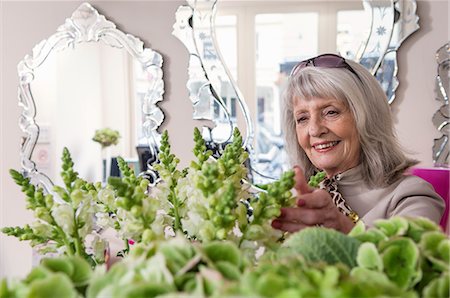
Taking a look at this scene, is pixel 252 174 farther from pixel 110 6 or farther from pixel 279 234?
pixel 279 234

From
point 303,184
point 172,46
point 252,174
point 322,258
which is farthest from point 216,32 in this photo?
point 322,258

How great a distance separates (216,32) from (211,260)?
1.86 m

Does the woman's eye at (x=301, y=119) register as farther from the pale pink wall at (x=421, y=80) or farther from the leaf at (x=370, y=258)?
the pale pink wall at (x=421, y=80)

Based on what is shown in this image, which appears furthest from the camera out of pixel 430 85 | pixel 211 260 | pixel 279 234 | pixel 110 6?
pixel 110 6

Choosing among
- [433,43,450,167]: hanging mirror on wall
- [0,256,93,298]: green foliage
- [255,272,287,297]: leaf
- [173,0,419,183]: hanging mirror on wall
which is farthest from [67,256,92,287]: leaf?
[433,43,450,167]: hanging mirror on wall

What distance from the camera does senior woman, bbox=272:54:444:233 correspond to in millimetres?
1062

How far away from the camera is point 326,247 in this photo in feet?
1.13

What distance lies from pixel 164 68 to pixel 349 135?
1188 mm

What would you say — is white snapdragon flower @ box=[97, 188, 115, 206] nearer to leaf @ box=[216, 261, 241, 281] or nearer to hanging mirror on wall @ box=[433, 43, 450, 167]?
leaf @ box=[216, 261, 241, 281]

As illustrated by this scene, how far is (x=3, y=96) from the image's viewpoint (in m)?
2.24

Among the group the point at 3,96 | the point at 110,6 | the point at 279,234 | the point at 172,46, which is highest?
the point at 110,6

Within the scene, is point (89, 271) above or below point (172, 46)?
below

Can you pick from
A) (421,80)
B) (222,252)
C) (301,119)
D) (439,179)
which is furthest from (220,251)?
(421,80)

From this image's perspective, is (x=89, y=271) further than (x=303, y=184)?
No
